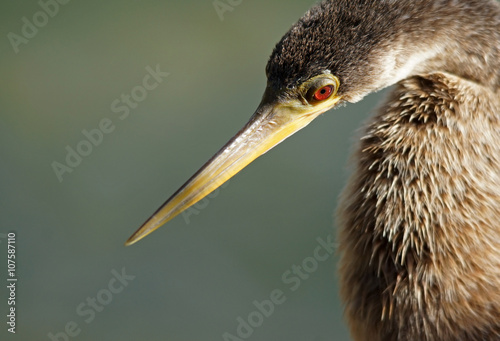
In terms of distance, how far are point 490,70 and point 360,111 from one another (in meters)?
3.54

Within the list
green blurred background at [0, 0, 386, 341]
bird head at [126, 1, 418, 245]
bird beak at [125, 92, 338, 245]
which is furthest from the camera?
green blurred background at [0, 0, 386, 341]

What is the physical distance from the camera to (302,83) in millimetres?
2012

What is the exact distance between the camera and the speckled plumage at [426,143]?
1945 mm

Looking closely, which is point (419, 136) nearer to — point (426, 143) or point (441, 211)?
point (426, 143)

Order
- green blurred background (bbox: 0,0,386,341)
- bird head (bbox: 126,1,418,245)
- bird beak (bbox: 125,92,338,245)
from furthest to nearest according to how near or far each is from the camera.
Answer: green blurred background (bbox: 0,0,386,341) < bird beak (bbox: 125,92,338,245) < bird head (bbox: 126,1,418,245)

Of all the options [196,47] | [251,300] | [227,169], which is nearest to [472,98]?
[227,169]

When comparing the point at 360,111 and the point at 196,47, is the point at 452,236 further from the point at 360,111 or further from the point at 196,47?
the point at 196,47

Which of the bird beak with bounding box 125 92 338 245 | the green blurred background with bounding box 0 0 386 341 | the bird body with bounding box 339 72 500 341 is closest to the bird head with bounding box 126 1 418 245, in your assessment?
the bird beak with bounding box 125 92 338 245

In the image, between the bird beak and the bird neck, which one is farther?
the bird beak

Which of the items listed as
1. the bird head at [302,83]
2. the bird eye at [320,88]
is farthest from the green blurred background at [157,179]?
the bird eye at [320,88]

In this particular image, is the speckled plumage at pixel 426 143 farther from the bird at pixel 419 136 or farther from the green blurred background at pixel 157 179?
the green blurred background at pixel 157 179

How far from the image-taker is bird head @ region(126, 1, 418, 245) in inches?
76.2

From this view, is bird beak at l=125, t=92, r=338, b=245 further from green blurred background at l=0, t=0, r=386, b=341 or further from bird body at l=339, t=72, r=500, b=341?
green blurred background at l=0, t=0, r=386, b=341

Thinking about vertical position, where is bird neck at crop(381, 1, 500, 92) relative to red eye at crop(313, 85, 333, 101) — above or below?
below
